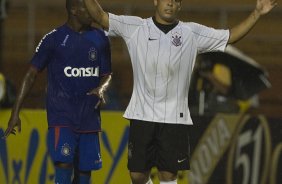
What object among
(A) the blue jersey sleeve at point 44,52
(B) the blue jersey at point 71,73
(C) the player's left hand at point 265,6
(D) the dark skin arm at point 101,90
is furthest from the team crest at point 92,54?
(C) the player's left hand at point 265,6

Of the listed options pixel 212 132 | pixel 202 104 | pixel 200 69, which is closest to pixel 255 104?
pixel 200 69

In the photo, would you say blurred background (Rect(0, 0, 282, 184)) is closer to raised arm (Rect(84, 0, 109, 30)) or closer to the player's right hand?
the player's right hand

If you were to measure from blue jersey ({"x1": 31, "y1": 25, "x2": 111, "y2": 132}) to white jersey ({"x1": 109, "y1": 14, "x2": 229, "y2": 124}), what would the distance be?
43 cm

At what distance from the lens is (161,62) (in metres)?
7.51

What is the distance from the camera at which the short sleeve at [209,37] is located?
7680 mm

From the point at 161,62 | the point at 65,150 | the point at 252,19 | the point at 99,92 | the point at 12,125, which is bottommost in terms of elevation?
the point at 65,150

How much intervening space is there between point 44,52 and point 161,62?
101cm

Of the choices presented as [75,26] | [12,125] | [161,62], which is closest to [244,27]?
[161,62]

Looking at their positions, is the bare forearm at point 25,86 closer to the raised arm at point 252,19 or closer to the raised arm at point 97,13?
the raised arm at point 97,13

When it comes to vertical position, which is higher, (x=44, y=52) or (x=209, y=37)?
(x=209, y=37)

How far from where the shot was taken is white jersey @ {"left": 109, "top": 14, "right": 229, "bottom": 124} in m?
7.53

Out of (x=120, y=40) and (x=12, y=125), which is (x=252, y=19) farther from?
(x=120, y=40)

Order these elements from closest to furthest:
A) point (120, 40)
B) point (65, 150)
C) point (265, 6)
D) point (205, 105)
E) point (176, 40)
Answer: point (265, 6)
point (176, 40)
point (65, 150)
point (205, 105)
point (120, 40)

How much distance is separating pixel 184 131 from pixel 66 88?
984 millimetres
